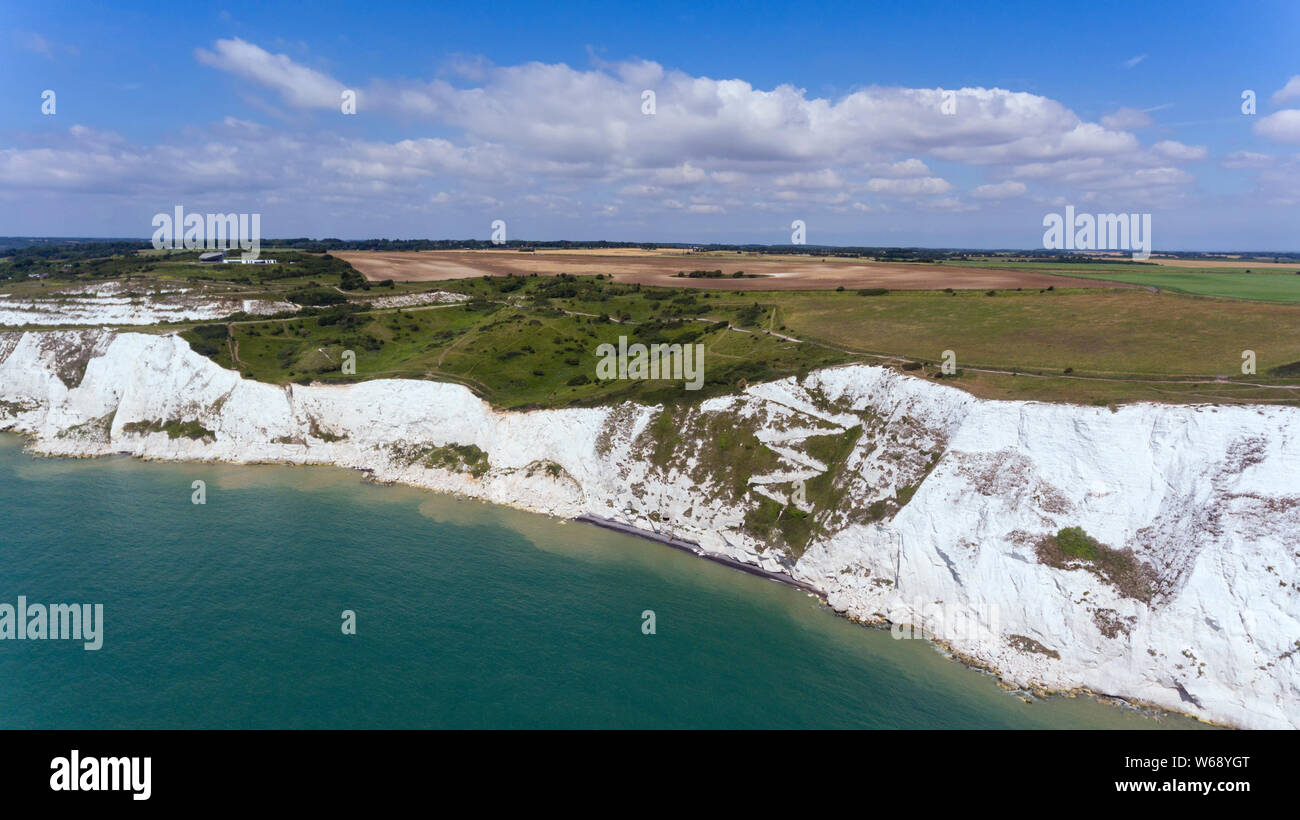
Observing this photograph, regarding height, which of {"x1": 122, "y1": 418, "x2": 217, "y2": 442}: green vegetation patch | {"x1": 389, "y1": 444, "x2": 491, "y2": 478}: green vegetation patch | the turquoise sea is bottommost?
the turquoise sea

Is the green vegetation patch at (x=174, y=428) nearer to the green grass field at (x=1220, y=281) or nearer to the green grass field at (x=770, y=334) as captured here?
the green grass field at (x=770, y=334)

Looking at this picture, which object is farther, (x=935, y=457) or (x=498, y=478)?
(x=498, y=478)

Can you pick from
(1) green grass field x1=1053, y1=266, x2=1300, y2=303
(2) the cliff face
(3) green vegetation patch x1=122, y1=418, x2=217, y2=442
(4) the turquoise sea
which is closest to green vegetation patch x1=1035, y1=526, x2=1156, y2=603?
(2) the cliff face

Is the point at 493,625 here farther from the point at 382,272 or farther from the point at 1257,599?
the point at 382,272

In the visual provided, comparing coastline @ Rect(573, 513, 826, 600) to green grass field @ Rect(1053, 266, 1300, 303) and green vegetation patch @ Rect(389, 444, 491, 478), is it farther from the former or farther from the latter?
green grass field @ Rect(1053, 266, 1300, 303)

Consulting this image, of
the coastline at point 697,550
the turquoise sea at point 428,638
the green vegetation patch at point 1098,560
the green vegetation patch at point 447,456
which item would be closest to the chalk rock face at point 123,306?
the turquoise sea at point 428,638

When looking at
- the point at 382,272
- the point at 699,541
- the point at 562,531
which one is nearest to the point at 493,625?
the point at 562,531

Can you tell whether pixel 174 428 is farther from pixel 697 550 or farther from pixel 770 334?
pixel 770 334
